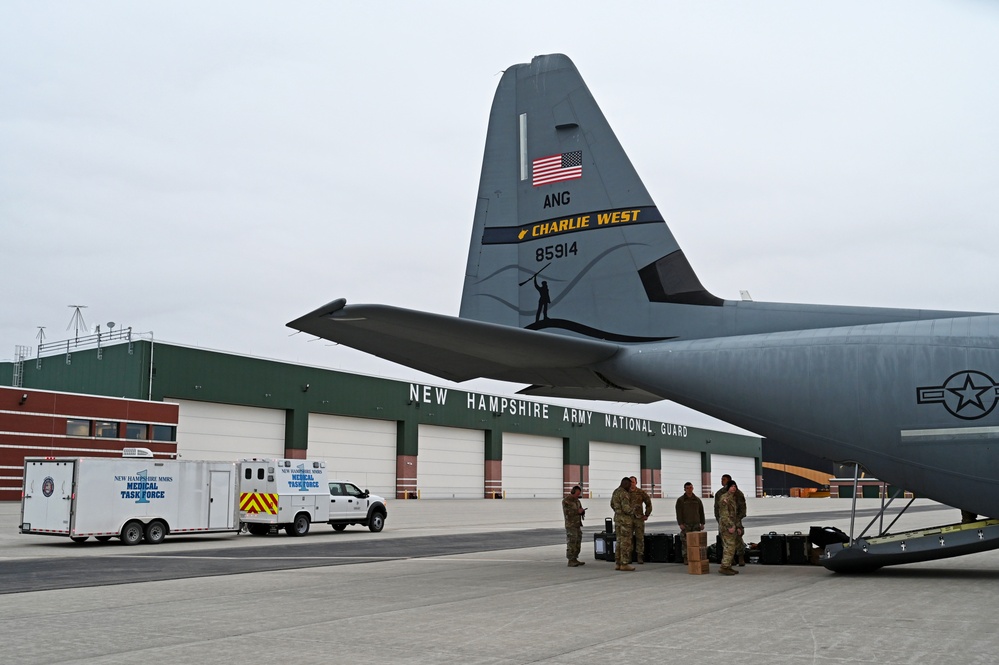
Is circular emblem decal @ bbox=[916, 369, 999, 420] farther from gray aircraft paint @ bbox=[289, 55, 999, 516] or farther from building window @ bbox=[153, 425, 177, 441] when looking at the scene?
building window @ bbox=[153, 425, 177, 441]

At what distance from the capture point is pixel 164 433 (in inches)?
1751

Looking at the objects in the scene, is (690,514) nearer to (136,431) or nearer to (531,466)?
(136,431)

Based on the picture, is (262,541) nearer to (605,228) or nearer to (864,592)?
(605,228)

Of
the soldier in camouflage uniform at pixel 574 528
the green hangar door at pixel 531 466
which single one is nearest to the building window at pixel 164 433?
the green hangar door at pixel 531 466

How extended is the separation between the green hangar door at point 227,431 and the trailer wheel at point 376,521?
16539 mm

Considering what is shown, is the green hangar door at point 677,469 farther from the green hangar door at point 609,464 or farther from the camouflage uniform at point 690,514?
the camouflage uniform at point 690,514

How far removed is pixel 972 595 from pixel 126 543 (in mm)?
21483

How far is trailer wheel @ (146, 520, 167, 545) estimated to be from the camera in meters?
25.8

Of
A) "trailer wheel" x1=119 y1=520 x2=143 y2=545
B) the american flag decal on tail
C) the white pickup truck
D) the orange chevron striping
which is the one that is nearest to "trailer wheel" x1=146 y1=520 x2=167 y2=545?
"trailer wheel" x1=119 y1=520 x2=143 y2=545

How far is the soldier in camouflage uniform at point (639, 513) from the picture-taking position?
17086 mm

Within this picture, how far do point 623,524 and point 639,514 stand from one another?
33.8 inches

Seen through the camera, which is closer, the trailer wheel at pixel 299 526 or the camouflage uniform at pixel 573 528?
the camouflage uniform at pixel 573 528

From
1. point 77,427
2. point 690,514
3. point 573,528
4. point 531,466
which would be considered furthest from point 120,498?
point 531,466

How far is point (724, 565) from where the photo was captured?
15594mm
